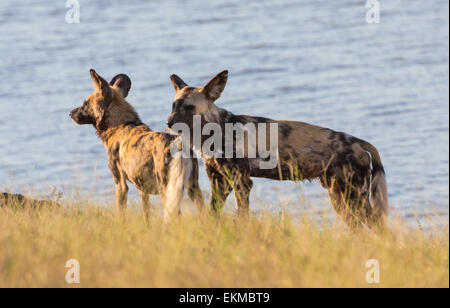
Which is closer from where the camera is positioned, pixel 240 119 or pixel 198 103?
pixel 198 103

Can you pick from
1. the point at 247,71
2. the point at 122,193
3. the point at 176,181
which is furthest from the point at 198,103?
the point at 247,71

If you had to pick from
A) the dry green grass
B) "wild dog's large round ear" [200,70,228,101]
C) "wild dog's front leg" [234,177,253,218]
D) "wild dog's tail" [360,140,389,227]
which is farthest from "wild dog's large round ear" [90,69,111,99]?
"wild dog's tail" [360,140,389,227]

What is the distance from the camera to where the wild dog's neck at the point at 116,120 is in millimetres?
7082

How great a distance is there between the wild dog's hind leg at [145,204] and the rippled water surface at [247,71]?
1417 millimetres

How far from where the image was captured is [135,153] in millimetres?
6570

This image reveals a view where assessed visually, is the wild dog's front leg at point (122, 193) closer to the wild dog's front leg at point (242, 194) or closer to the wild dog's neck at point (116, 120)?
the wild dog's neck at point (116, 120)

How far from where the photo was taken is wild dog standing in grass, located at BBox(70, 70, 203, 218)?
241 inches

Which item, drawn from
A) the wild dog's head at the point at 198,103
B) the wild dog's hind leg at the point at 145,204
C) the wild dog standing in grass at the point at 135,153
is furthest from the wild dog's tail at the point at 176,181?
the wild dog's head at the point at 198,103

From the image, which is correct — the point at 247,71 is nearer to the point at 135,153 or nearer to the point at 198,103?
the point at 135,153

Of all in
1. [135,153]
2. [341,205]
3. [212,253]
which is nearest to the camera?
[212,253]

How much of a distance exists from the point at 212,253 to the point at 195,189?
1674 mm

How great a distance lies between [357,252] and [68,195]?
2629mm

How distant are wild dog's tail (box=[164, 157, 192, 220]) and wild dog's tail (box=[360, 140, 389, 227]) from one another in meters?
1.27

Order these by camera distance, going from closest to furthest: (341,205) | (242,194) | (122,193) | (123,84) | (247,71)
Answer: (242,194) → (341,205) → (122,193) → (123,84) → (247,71)
